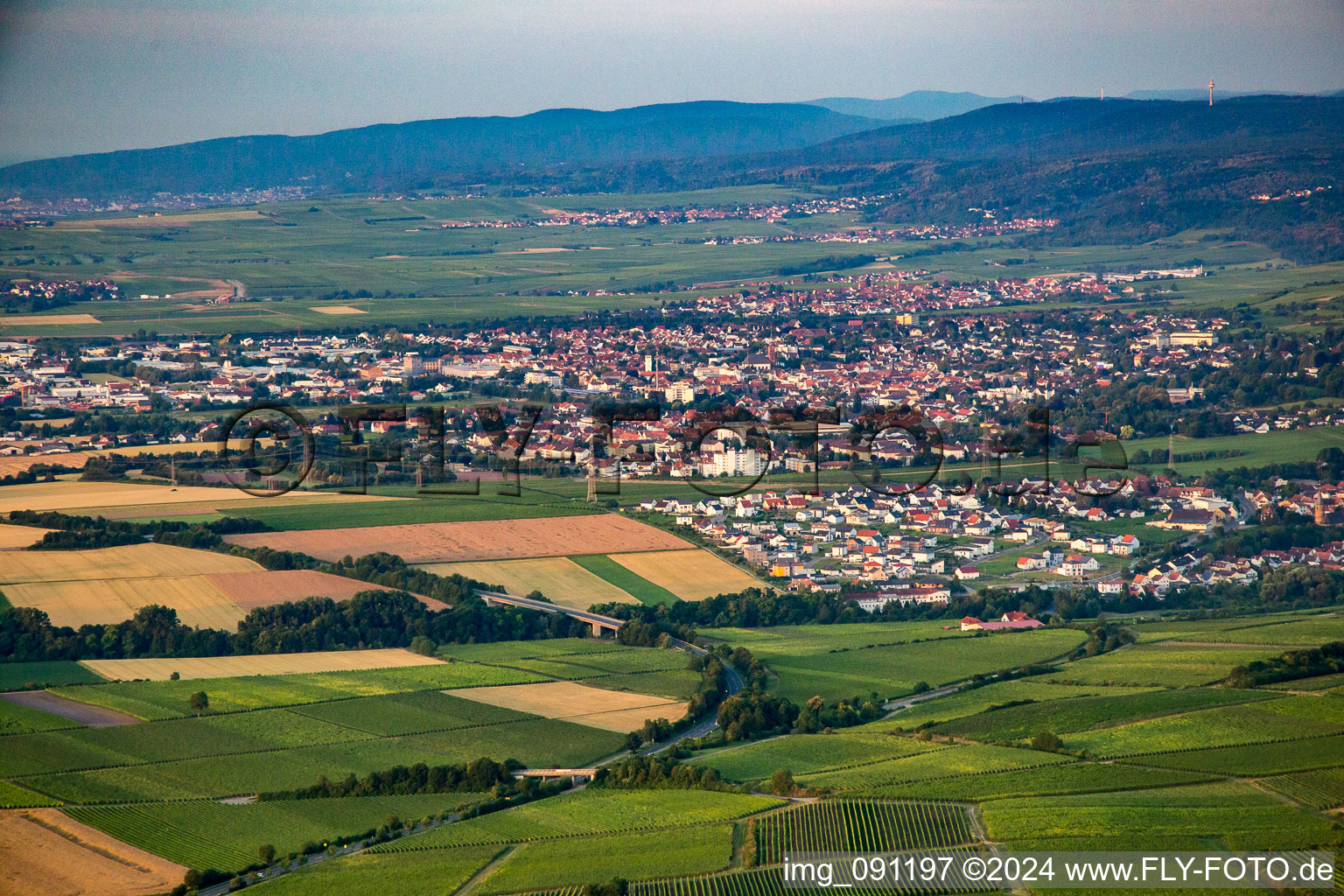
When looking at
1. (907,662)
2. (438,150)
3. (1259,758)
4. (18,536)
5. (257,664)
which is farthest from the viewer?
(438,150)


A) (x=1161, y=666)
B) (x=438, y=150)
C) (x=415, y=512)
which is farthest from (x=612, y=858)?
(x=438, y=150)

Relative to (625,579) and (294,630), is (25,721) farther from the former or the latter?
(625,579)

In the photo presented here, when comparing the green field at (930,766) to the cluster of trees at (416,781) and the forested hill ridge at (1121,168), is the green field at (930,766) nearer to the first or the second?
the cluster of trees at (416,781)

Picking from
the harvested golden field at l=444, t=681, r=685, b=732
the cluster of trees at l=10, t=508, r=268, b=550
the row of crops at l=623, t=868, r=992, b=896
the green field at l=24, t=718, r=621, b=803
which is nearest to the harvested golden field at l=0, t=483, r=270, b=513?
the cluster of trees at l=10, t=508, r=268, b=550

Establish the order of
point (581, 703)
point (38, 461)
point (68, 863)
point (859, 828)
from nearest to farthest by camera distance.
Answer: point (68, 863) < point (859, 828) < point (581, 703) < point (38, 461)

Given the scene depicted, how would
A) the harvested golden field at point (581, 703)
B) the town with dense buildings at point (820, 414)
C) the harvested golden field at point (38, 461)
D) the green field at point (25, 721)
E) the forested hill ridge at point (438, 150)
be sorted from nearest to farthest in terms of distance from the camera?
the green field at point (25, 721)
the harvested golden field at point (581, 703)
the town with dense buildings at point (820, 414)
the harvested golden field at point (38, 461)
the forested hill ridge at point (438, 150)

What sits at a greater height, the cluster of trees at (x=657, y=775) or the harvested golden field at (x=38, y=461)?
the harvested golden field at (x=38, y=461)

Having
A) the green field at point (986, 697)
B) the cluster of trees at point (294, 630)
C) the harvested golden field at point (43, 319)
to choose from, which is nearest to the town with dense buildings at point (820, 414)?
the harvested golden field at point (43, 319)
